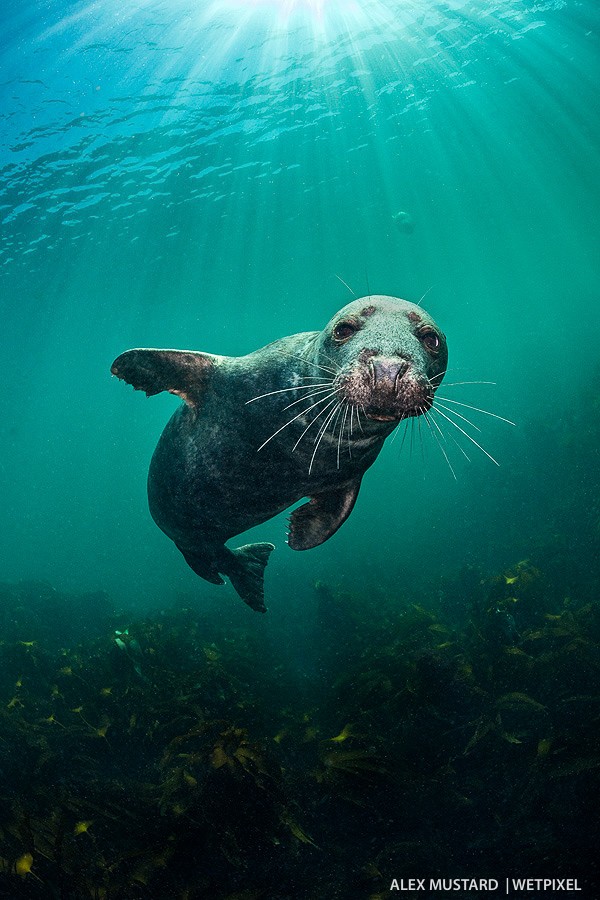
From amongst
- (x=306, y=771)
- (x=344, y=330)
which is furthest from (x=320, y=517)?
(x=306, y=771)

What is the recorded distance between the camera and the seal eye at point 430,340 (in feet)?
7.85

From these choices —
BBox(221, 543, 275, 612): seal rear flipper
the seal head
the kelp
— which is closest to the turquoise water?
the kelp

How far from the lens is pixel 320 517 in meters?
3.76

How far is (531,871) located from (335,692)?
108 inches

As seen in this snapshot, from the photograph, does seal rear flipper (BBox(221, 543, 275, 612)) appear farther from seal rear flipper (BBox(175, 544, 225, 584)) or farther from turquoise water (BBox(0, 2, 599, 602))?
turquoise water (BBox(0, 2, 599, 602))

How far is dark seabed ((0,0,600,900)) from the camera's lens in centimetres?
351

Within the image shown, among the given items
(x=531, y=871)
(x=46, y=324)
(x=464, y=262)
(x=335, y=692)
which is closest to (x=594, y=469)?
(x=335, y=692)

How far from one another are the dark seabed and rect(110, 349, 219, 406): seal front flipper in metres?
1.59

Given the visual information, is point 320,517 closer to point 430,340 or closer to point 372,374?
point 430,340

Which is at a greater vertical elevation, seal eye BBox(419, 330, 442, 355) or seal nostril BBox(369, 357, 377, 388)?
seal nostril BBox(369, 357, 377, 388)

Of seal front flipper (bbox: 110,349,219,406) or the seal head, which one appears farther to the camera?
seal front flipper (bbox: 110,349,219,406)

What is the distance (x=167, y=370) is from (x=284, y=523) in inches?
578

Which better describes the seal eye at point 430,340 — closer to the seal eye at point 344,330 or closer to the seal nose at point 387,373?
the seal eye at point 344,330

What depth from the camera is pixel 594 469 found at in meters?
12.3
